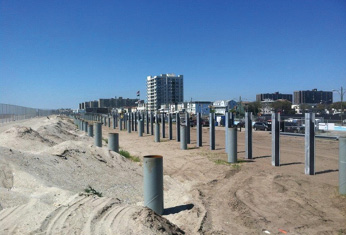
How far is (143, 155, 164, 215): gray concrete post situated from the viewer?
5.84 meters

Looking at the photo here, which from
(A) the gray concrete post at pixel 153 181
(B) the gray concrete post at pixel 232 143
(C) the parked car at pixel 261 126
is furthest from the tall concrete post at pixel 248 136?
(C) the parked car at pixel 261 126

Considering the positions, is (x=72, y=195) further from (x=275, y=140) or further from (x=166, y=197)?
(x=275, y=140)

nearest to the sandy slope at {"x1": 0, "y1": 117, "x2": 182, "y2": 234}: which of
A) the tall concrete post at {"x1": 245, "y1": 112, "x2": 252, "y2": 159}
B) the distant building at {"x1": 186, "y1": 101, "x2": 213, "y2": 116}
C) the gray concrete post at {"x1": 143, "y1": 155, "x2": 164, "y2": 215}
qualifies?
the gray concrete post at {"x1": 143, "y1": 155, "x2": 164, "y2": 215}

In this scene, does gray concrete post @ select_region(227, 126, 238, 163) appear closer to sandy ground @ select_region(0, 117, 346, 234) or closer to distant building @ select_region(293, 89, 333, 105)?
sandy ground @ select_region(0, 117, 346, 234)

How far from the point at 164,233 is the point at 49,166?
5073 mm

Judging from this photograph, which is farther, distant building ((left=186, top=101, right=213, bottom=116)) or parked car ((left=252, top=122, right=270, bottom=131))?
distant building ((left=186, top=101, right=213, bottom=116))

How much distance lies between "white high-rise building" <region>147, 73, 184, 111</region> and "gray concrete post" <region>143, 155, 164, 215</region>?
105 meters

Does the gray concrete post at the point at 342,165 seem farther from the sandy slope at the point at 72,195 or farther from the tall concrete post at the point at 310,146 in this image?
the sandy slope at the point at 72,195

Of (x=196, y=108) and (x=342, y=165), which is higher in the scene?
(x=196, y=108)

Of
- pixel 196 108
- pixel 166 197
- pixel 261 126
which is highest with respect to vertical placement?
pixel 196 108

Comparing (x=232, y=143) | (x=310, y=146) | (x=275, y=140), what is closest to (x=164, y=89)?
(x=232, y=143)

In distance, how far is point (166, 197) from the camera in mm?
7375

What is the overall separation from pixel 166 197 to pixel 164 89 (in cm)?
10784

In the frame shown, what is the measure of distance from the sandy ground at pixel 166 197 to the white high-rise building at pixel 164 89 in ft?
332
